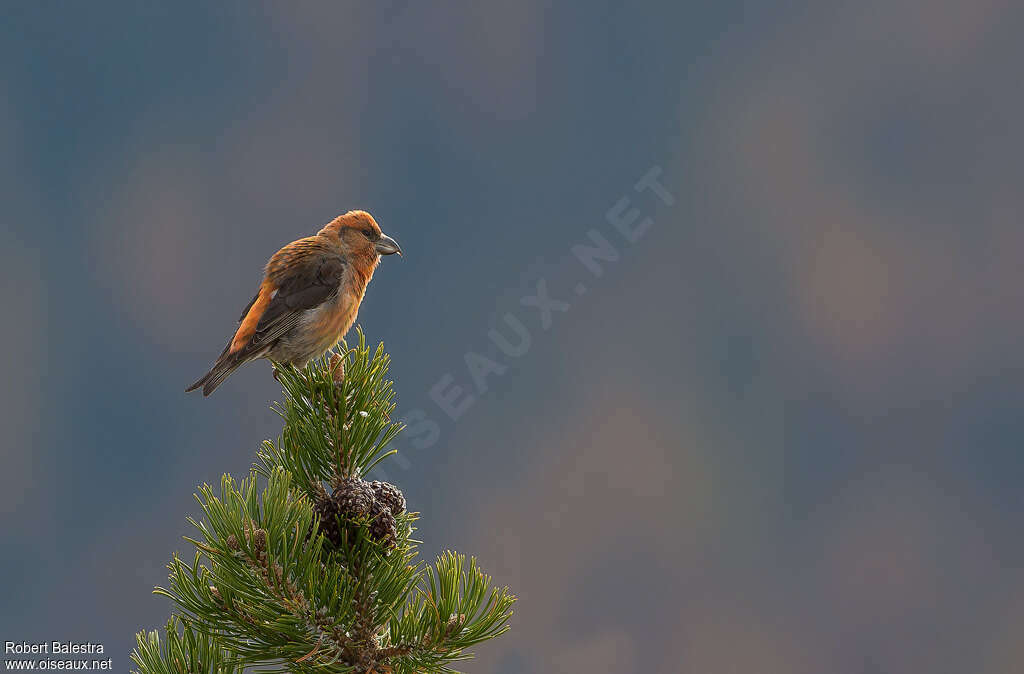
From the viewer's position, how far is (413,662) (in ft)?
8.77

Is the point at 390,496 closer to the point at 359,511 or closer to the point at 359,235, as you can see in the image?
the point at 359,511

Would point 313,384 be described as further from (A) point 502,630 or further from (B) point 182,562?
(A) point 502,630

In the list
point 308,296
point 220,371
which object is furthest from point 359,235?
point 220,371

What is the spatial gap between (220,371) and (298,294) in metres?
0.59

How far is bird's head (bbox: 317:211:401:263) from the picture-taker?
5070 millimetres

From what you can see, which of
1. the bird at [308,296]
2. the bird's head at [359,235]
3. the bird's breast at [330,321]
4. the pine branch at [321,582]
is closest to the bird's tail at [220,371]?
the bird at [308,296]

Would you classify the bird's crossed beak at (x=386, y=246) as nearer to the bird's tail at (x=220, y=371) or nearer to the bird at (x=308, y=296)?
the bird at (x=308, y=296)

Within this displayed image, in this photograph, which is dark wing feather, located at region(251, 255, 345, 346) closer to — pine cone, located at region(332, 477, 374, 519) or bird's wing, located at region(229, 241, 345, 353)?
bird's wing, located at region(229, 241, 345, 353)

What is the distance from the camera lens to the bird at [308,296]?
4598mm

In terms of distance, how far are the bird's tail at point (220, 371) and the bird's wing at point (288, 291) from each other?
0.06m

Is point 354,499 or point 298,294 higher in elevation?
point 298,294

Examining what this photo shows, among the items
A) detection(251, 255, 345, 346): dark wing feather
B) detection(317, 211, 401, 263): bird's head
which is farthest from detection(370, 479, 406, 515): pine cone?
detection(317, 211, 401, 263): bird's head

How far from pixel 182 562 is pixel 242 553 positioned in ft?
0.99

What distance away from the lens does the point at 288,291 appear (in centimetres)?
475
